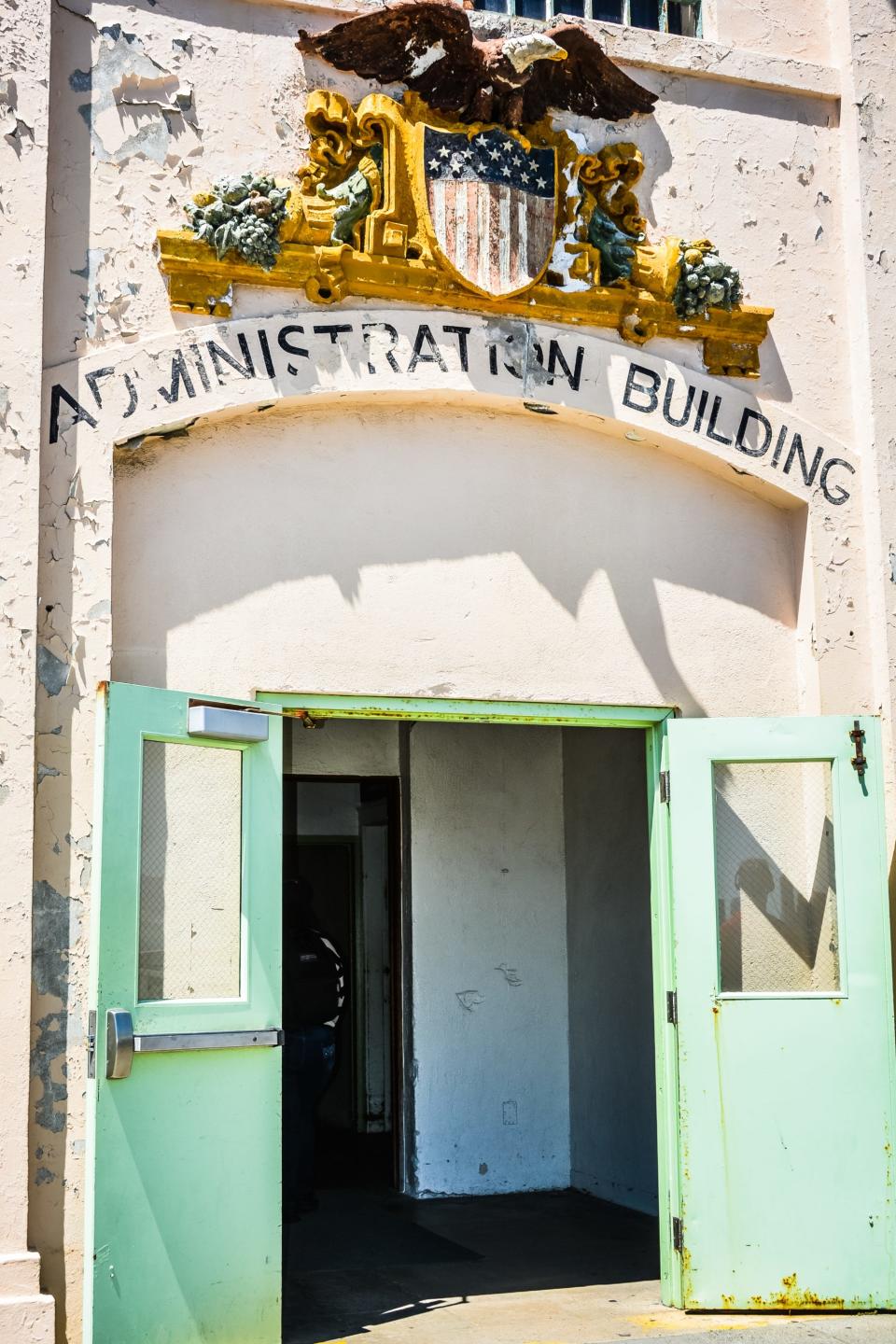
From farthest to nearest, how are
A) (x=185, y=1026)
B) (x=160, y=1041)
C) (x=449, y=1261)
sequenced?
(x=449, y=1261)
(x=185, y=1026)
(x=160, y=1041)

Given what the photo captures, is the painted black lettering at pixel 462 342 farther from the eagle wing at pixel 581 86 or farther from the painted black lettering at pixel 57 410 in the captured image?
the painted black lettering at pixel 57 410

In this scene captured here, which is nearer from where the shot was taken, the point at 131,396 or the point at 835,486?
the point at 131,396

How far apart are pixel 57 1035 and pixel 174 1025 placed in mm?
415

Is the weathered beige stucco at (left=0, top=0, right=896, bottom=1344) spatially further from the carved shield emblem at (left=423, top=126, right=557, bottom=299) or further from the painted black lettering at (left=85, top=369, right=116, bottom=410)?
the carved shield emblem at (left=423, top=126, right=557, bottom=299)

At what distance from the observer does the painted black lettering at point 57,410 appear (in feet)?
18.1

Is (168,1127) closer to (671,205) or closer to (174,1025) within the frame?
(174,1025)

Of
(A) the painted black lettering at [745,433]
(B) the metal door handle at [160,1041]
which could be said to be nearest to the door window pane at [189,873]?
(B) the metal door handle at [160,1041]

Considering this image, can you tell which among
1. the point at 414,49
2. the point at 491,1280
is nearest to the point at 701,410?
the point at 414,49

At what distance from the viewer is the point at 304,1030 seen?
895 cm

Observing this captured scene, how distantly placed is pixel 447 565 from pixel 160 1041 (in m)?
2.22

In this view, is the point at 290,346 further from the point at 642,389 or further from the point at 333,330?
the point at 642,389

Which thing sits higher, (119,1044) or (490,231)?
(490,231)

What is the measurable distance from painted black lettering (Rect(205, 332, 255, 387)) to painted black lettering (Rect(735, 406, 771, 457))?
2.17m

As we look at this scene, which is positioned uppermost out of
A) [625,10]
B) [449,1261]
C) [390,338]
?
[625,10]
